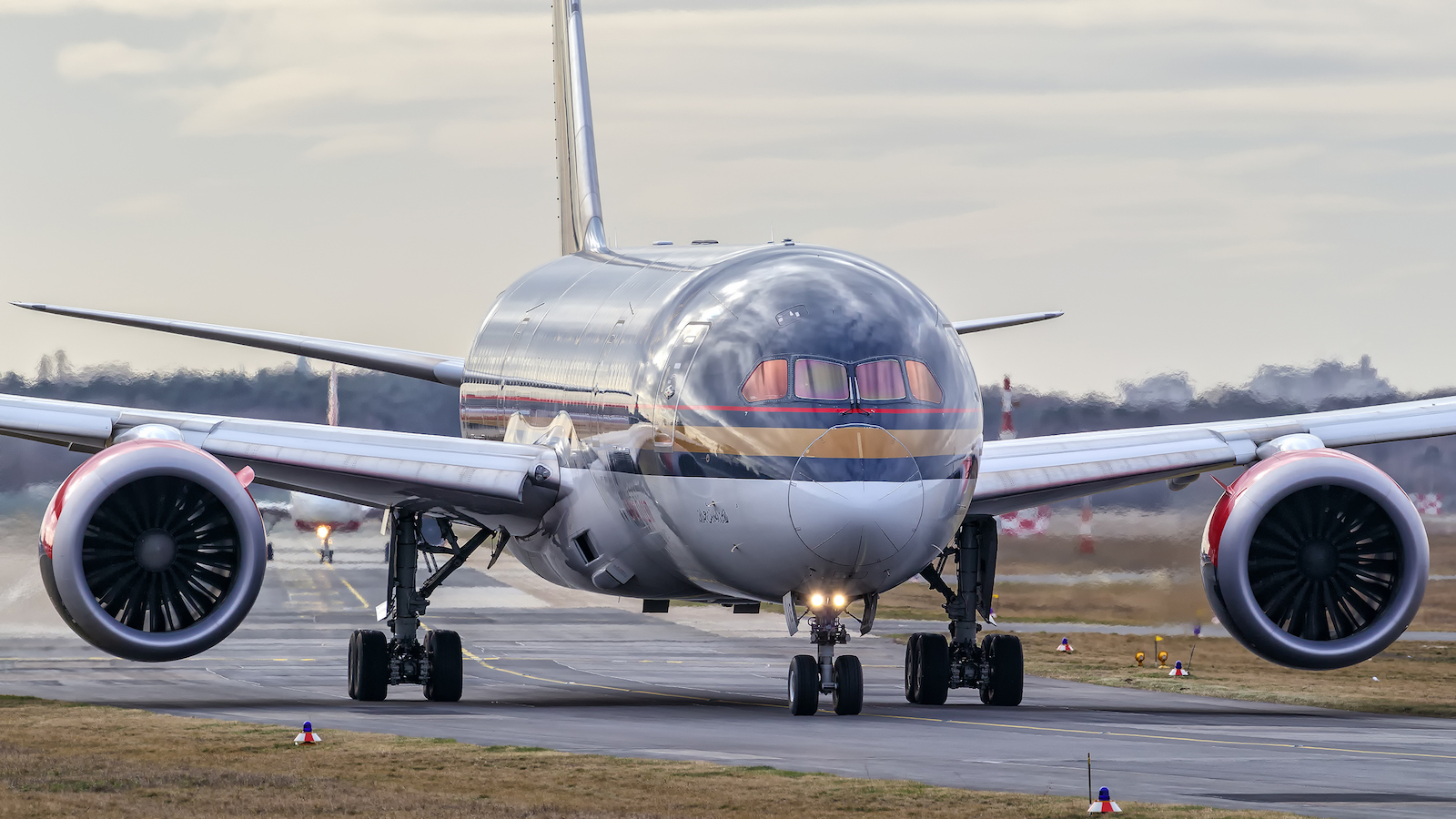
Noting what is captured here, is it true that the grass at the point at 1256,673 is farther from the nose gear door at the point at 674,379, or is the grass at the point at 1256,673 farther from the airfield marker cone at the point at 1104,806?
the airfield marker cone at the point at 1104,806

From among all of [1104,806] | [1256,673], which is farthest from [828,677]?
[1256,673]

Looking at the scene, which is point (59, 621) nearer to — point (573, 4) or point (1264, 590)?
point (573, 4)

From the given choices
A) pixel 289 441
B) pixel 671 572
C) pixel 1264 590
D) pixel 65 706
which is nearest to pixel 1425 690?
pixel 1264 590

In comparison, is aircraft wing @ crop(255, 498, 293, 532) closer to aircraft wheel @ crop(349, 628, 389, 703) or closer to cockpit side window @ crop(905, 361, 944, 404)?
aircraft wheel @ crop(349, 628, 389, 703)

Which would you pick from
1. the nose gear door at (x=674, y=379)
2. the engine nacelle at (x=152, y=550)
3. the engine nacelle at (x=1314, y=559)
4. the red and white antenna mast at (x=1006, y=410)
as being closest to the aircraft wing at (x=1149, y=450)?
the engine nacelle at (x=1314, y=559)

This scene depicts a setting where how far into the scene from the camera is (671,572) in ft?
75.3

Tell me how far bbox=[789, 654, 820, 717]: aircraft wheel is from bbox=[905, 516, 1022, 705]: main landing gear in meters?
3.49

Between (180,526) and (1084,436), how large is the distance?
Result: 10.3 meters

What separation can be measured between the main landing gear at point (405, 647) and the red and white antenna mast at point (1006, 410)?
2094cm

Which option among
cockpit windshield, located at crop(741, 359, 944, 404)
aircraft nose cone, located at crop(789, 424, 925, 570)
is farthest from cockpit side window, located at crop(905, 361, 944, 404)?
aircraft nose cone, located at crop(789, 424, 925, 570)

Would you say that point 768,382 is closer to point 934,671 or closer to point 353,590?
point 934,671

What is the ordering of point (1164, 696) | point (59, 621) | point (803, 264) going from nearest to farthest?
point (803, 264) < point (1164, 696) < point (59, 621)

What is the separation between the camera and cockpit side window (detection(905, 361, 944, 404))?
808 inches

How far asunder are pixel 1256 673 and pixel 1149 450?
25.0 feet
